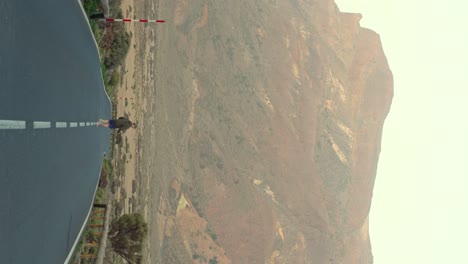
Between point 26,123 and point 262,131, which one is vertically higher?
point 26,123

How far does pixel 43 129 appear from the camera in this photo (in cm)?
984

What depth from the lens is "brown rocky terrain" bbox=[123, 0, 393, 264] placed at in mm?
56906

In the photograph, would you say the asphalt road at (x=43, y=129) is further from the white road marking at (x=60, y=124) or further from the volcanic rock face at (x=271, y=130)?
the volcanic rock face at (x=271, y=130)

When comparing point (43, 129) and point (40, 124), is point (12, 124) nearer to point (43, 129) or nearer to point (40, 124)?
point (40, 124)

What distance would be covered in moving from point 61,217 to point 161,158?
40.9 m

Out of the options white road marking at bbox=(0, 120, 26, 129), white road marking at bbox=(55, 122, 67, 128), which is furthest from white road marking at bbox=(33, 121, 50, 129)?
white road marking at bbox=(55, 122, 67, 128)

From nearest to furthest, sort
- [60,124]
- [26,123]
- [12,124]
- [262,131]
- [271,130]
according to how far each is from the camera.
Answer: [12,124]
[26,123]
[60,124]
[262,131]
[271,130]

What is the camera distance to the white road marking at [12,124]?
6976 mm

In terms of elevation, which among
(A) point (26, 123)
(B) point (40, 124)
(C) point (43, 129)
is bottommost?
(C) point (43, 129)

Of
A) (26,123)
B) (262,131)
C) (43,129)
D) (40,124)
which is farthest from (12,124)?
(262,131)

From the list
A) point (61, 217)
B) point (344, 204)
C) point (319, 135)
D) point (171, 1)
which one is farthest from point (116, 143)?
point (344, 204)

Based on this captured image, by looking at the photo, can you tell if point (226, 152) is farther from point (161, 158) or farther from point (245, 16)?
point (245, 16)

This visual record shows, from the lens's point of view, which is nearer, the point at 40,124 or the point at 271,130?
the point at 40,124

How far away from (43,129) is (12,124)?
8.03 feet
